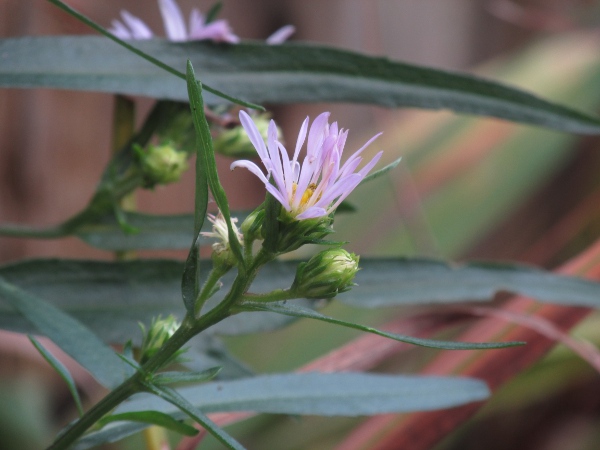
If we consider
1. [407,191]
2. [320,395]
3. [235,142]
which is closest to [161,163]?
[235,142]

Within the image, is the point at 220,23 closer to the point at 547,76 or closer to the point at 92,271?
the point at 92,271

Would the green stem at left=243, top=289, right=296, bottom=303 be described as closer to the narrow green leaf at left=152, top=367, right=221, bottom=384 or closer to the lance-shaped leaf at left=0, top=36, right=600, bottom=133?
the narrow green leaf at left=152, top=367, right=221, bottom=384

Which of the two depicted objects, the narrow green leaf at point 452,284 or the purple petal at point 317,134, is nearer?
the purple petal at point 317,134

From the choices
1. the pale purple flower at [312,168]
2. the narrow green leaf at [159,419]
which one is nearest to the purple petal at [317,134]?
the pale purple flower at [312,168]

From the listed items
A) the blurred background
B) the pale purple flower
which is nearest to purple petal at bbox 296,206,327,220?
the pale purple flower

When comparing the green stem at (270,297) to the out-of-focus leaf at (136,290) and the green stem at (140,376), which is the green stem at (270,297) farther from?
the out-of-focus leaf at (136,290)

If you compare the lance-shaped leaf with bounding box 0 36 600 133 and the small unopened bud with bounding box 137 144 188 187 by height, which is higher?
the lance-shaped leaf with bounding box 0 36 600 133
